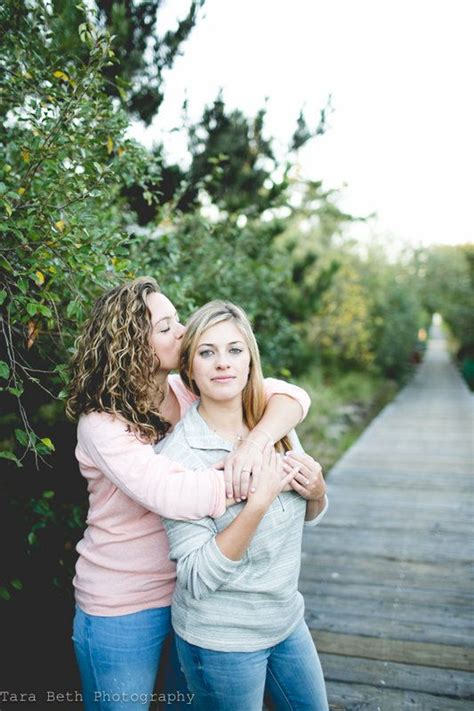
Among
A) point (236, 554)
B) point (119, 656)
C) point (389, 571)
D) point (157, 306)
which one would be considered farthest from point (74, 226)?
point (389, 571)

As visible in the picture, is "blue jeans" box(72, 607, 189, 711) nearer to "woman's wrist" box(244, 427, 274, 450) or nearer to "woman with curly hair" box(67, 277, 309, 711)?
"woman with curly hair" box(67, 277, 309, 711)

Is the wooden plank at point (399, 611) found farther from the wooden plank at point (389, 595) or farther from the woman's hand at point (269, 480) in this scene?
the woman's hand at point (269, 480)

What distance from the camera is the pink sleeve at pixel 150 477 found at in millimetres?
1628

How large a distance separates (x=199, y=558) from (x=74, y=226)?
1186mm

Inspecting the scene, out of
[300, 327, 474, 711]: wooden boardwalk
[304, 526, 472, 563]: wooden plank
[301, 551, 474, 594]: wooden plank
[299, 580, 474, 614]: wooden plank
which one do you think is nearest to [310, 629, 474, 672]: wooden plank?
[300, 327, 474, 711]: wooden boardwalk

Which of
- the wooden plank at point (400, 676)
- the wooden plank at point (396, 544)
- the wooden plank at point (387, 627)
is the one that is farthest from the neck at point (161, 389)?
A: the wooden plank at point (396, 544)

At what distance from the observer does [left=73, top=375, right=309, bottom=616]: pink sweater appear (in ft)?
5.42

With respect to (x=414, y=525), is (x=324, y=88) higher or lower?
higher

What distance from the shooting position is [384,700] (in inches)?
115

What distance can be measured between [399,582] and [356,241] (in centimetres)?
1541

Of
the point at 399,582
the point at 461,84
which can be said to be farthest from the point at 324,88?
the point at 461,84

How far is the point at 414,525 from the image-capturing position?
215 inches

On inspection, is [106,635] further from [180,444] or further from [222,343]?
[222,343]

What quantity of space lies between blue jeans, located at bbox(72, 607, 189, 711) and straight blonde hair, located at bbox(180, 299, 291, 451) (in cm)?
72
